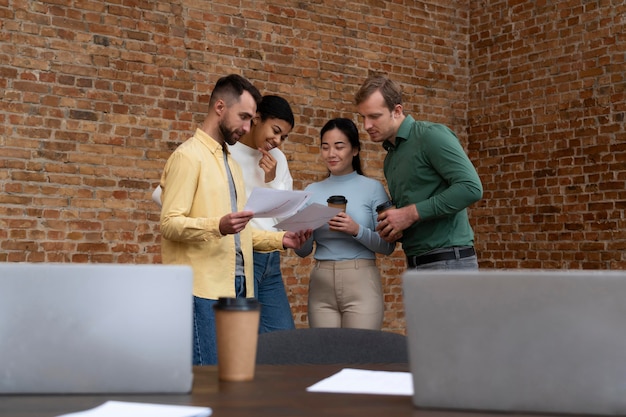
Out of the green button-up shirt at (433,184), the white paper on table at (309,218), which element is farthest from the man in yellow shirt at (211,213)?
the green button-up shirt at (433,184)

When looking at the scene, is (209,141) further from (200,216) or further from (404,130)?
(404,130)

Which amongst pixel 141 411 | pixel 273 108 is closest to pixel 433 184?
pixel 273 108

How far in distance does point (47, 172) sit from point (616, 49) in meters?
4.07

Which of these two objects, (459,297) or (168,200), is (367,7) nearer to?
(168,200)

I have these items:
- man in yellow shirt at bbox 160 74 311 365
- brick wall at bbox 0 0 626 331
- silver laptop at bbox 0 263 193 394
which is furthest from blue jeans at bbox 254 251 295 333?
silver laptop at bbox 0 263 193 394

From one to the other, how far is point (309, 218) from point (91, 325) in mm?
1987

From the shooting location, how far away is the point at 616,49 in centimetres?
593

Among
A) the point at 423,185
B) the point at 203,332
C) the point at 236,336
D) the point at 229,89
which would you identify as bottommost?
the point at 203,332

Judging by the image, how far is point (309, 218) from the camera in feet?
10.6

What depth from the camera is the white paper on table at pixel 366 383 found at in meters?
1.39

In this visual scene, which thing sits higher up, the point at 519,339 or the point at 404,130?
the point at 404,130

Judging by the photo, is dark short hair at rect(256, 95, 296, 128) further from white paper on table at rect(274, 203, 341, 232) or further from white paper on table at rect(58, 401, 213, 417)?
white paper on table at rect(58, 401, 213, 417)

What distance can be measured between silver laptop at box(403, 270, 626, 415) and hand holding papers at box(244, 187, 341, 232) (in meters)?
1.76

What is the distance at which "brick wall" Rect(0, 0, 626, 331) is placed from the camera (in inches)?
195
